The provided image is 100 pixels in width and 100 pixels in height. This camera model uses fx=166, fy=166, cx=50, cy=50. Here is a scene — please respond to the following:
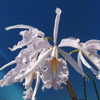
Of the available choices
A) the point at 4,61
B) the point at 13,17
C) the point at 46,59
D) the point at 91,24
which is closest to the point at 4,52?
the point at 4,61

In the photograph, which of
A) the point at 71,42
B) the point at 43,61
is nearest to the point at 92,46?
the point at 71,42

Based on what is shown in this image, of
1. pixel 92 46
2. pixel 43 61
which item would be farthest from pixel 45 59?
pixel 92 46

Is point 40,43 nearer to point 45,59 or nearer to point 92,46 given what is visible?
point 45,59

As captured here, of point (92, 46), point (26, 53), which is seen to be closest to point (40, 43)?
point (26, 53)

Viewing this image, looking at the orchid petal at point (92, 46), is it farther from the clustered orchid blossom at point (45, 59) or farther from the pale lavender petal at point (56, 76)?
→ the pale lavender petal at point (56, 76)

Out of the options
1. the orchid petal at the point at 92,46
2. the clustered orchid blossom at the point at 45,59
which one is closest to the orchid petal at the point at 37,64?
the clustered orchid blossom at the point at 45,59

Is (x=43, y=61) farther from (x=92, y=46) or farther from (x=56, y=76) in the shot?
(x=92, y=46)

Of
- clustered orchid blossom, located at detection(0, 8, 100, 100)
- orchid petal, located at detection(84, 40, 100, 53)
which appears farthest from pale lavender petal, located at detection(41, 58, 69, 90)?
orchid petal, located at detection(84, 40, 100, 53)

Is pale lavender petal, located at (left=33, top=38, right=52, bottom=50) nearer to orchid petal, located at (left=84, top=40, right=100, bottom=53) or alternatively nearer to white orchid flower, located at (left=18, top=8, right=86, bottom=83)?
white orchid flower, located at (left=18, top=8, right=86, bottom=83)

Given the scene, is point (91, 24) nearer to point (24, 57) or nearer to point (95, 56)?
point (95, 56)
